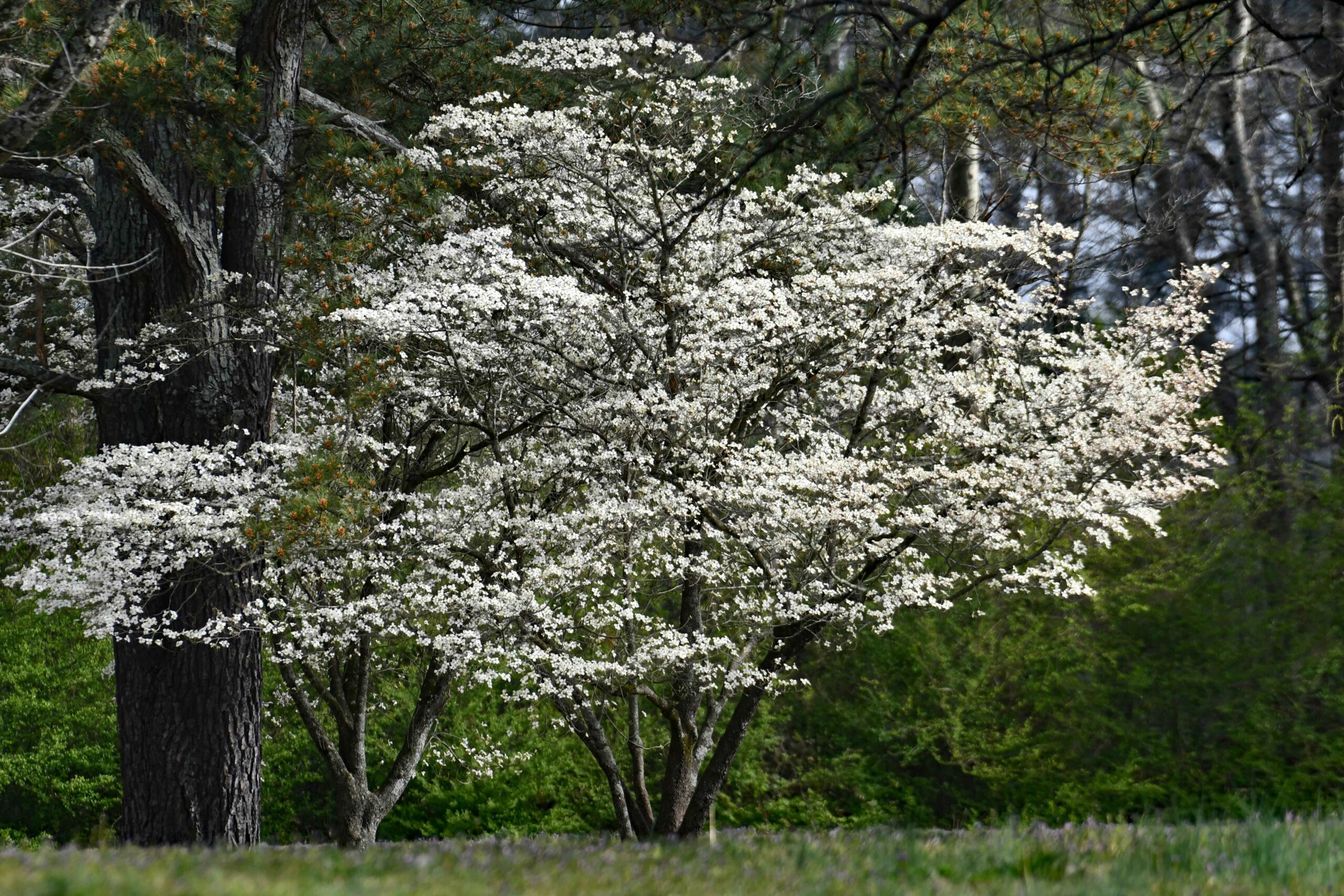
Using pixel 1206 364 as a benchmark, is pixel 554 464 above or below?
below

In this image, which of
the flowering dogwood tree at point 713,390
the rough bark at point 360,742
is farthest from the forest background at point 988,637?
the rough bark at point 360,742

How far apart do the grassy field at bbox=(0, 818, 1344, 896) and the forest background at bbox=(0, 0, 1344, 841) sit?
4525 mm

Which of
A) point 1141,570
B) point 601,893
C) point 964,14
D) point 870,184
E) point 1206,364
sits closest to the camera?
point 601,893

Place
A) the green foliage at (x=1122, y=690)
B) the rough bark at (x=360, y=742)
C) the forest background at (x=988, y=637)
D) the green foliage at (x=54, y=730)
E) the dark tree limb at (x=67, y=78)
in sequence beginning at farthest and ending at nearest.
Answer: the green foliage at (x=54, y=730) → the green foliage at (x=1122, y=690) → the rough bark at (x=360, y=742) → the forest background at (x=988, y=637) → the dark tree limb at (x=67, y=78)

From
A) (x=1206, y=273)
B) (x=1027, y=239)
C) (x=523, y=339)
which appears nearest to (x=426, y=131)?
(x=523, y=339)

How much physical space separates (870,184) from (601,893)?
7.70m

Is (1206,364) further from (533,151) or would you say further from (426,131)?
(426,131)

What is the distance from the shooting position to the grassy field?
8.71 ft

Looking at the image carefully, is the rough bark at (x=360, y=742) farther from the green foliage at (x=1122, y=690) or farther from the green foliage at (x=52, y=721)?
the green foliage at (x=52, y=721)

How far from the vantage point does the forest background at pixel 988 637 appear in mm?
8359

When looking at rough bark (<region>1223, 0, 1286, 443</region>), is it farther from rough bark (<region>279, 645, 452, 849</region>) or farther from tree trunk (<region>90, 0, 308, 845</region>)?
tree trunk (<region>90, 0, 308, 845</region>)

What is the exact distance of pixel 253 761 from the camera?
7656 mm

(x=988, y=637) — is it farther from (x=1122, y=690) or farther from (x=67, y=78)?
(x=67, y=78)

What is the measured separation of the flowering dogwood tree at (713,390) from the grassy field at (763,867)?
3.51 metres
